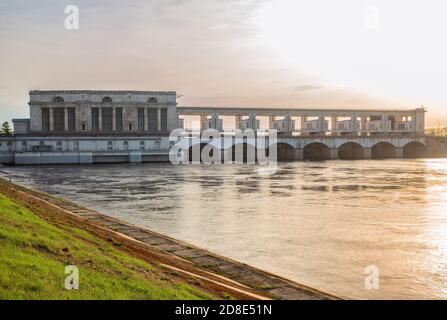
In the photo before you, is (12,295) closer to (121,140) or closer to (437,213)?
(437,213)

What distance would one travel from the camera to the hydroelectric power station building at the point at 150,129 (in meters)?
99.0

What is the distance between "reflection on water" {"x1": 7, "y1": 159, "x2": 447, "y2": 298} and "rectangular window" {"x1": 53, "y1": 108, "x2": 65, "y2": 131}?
72596 millimetres

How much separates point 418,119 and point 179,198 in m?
118

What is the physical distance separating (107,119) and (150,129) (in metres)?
10.6

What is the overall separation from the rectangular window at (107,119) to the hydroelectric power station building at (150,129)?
24 cm

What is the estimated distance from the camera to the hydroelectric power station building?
99.0 metres

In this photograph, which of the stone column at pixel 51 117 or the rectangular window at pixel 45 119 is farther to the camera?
the rectangular window at pixel 45 119

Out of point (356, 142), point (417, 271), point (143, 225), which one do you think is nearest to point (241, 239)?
point (143, 225)

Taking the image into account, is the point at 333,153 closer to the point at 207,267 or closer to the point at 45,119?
the point at 45,119

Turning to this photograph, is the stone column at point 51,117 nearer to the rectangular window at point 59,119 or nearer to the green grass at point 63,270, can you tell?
the rectangular window at point 59,119
